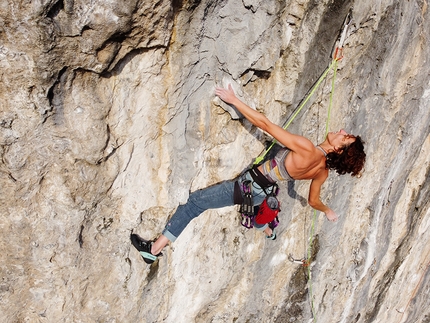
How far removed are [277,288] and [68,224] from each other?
405 cm

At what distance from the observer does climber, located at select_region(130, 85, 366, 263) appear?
11.7 feet

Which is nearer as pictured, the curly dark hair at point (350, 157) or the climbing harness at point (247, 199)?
the curly dark hair at point (350, 157)

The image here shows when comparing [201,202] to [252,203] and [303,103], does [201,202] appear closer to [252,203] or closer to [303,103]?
[252,203]

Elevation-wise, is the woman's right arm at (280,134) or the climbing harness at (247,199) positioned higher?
the woman's right arm at (280,134)

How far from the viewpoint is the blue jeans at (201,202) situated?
13.5 feet

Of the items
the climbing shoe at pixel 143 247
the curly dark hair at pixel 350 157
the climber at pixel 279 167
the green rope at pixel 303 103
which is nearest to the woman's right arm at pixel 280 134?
the climber at pixel 279 167

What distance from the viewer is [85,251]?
150 inches

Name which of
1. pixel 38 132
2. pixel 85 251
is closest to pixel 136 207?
pixel 85 251

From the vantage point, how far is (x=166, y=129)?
3713 mm

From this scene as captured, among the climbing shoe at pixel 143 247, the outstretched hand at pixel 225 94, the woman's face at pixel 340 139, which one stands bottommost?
the woman's face at pixel 340 139

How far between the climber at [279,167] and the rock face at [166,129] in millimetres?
142

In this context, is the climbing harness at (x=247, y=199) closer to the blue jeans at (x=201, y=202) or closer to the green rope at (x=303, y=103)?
the blue jeans at (x=201, y=202)

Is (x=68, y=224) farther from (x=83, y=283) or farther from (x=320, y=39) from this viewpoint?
(x=320, y=39)

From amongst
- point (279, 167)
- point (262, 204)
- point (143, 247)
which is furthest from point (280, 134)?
point (143, 247)
